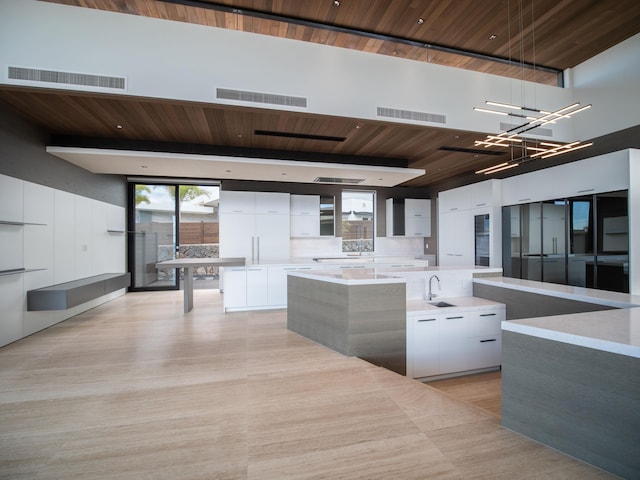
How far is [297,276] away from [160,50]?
8.84 feet

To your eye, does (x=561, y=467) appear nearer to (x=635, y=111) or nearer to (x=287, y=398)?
(x=287, y=398)

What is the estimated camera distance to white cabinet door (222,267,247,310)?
15.6 feet

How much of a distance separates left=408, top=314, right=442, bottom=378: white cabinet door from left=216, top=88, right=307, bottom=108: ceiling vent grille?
102 inches

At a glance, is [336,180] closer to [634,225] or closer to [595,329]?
[634,225]

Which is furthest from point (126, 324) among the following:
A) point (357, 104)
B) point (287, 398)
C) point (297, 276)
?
point (357, 104)

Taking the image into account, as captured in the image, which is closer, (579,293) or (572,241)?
(579,293)

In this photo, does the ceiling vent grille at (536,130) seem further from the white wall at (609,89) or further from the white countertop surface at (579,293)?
the white countertop surface at (579,293)

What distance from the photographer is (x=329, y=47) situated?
334cm

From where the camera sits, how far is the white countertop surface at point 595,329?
3.87 ft

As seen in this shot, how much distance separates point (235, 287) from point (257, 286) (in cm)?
36

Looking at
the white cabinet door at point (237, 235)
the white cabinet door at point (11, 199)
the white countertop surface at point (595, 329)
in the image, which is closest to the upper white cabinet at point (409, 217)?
the white cabinet door at point (237, 235)

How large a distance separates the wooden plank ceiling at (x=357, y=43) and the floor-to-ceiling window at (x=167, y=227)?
2576mm

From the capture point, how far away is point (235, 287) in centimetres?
480

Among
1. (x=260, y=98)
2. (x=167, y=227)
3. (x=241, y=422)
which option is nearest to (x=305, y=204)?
(x=167, y=227)
